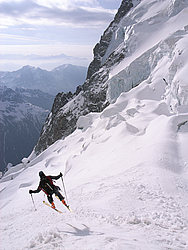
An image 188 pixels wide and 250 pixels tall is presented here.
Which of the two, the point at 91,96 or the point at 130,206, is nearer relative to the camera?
the point at 130,206

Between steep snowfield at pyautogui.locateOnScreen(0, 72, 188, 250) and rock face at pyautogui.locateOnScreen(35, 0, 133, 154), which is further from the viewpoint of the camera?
rock face at pyautogui.locateOnScreen(35, 0, 133, 154)

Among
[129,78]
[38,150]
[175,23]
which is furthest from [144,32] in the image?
[38,150]

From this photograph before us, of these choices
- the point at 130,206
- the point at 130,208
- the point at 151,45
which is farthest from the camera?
the point at 151,45

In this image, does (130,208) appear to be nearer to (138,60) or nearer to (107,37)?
(138,60)

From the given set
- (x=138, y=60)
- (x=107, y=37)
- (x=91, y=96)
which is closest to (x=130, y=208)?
(x=138, y=60)

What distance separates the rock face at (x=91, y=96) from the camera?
63.1 m

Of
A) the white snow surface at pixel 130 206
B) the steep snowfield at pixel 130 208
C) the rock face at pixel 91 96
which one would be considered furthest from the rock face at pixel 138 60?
the steep snowfield at pixel 130 208

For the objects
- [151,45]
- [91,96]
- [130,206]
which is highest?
[151,45]

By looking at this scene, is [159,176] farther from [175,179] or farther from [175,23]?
[175,23]

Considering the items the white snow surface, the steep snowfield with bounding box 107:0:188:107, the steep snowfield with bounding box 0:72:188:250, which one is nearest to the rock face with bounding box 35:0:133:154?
the steep snowfield with bounding box 107:0:188:107

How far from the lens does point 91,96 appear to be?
215 ft

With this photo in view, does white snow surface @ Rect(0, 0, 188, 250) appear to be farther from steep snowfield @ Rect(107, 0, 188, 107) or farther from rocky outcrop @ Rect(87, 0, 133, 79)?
rocky outcrop @ Rect(87, 0, 133, 79)

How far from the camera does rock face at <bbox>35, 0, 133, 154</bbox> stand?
63.1m

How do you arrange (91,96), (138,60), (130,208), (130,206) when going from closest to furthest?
(130,208), (130,206), (138,60), (91,96)
